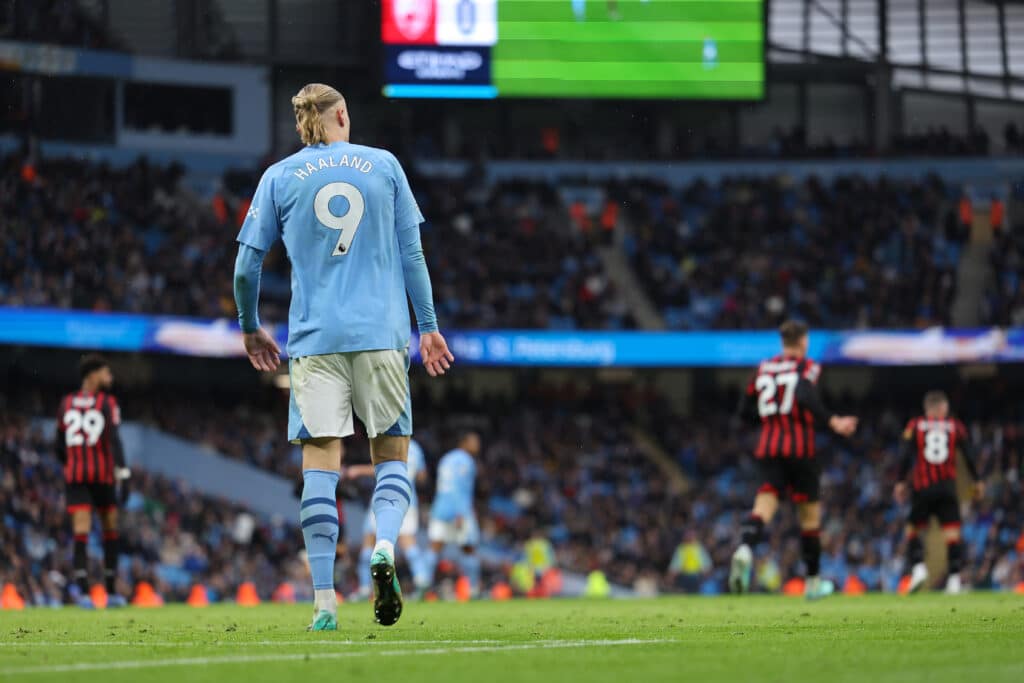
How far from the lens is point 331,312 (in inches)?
281

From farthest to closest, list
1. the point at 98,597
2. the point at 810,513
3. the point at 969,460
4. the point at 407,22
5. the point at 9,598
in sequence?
the point at 407,22 < the point at 9,598 < the point at 969,460 < the point at 98,597 < the point at 810,513

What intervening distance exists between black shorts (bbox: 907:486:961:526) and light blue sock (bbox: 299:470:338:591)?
11.4 metres

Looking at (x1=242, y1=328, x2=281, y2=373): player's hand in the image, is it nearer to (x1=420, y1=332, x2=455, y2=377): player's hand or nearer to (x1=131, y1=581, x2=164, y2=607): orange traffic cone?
(x1=420, y1=332, x2=455, y2=377): player's hand

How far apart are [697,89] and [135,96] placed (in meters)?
12.5

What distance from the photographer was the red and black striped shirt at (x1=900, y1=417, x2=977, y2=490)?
17203 mm

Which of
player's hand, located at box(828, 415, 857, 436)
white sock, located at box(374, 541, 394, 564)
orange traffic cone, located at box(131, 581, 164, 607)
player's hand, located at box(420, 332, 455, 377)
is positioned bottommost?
orange traffic cone, located at box(131, 581, 164, 607)

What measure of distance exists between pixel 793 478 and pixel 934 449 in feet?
13.1

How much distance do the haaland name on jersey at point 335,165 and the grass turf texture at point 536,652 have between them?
2.00 metres

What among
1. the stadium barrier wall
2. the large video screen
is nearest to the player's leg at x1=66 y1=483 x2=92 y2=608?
the stadium barrier wall

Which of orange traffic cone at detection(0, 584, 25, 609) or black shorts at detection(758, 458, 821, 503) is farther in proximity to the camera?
orange traffic cone at detection(0, 584, 25, 609)

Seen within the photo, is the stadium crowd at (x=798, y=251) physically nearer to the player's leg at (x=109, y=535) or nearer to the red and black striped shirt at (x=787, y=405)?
the red and black striped shirt at (x=787, y=405)

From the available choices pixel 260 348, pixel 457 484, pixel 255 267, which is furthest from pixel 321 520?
pixel 457 484

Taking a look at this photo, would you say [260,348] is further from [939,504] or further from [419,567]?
[419,567]

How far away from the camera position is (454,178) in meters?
37.3
